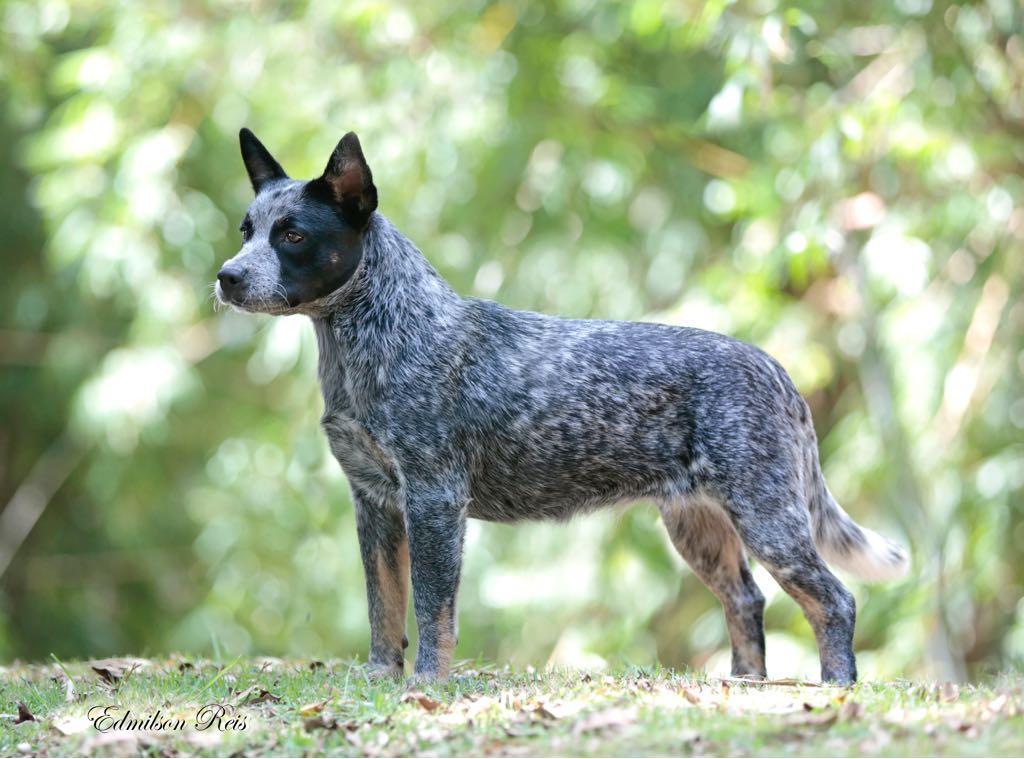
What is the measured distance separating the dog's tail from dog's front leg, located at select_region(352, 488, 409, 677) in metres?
1.95

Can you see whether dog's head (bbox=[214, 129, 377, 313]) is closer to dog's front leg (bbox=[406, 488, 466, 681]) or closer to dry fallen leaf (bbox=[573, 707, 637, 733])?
dog's front leg (bbox=[406, 488, 466, 681])

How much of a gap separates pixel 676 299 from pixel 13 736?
7.87 m

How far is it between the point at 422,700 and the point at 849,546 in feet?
7.76

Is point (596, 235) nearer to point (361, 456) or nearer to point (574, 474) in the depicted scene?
point (574, 474)

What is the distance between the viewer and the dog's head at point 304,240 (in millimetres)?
5910

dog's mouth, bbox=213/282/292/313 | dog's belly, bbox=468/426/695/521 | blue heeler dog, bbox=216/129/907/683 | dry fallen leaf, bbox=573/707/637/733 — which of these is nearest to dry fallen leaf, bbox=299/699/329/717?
blue heeler dog, bbox=216/129/907/683

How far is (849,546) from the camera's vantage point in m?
6.66

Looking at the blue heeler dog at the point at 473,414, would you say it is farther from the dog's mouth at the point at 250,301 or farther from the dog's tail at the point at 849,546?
the dog's tail at the point at 849,546

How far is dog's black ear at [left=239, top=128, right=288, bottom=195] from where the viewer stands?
6418 millimetres

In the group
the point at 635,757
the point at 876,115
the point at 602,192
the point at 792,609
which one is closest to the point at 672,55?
the point at 602,192

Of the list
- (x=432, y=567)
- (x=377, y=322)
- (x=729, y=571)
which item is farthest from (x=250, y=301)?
(x=729, y=571)

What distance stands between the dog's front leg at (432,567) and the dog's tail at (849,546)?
1819mm

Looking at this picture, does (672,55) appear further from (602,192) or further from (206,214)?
(206,214)

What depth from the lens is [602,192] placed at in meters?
12.3
